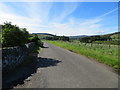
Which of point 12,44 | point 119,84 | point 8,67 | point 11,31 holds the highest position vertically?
point 11,31

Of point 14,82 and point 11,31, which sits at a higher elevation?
point 11,31

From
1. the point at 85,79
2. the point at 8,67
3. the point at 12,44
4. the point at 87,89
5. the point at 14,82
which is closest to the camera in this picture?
the point at 87,89

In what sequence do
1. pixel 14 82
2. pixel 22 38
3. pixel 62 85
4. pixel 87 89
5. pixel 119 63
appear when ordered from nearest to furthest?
pixel 87 89
pixel 62 85
pixel 14 82
pixel 119 63
pixel 22 38

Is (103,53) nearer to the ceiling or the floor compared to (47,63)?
nearer to the ceiling

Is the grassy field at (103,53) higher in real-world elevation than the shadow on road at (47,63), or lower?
higher

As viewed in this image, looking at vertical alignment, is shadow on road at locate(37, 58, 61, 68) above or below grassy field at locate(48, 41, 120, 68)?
below

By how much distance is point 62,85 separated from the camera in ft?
14.1

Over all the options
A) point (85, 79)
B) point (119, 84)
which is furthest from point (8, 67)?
point (119, 84)

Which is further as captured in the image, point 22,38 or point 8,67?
point 22,38

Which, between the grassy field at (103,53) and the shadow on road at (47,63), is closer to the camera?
the shadow on road at (47,63)

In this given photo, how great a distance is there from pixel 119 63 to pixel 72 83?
17.2 ft

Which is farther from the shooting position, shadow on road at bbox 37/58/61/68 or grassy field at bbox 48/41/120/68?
grassy field at bbox 48/41/120/68

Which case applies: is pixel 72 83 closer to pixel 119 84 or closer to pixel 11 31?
pixel 119 84

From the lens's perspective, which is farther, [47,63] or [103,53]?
[103,53]
